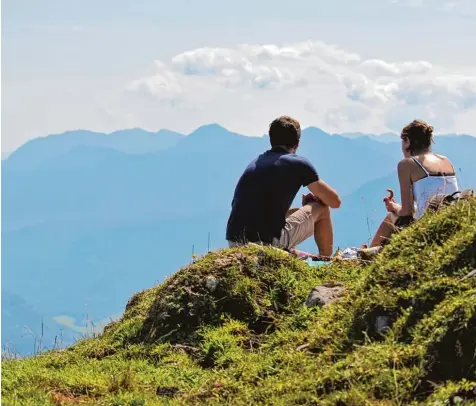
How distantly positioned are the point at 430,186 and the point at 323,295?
295cm

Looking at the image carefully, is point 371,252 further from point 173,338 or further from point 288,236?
point 173,338

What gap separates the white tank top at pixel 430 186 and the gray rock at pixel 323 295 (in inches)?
96.3

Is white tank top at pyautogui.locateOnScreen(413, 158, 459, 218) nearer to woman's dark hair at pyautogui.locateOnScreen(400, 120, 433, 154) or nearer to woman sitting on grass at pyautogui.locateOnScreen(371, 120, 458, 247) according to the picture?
woman sitting on grass at pyautogui.locateOnScreen(371, 120, 458, 247)

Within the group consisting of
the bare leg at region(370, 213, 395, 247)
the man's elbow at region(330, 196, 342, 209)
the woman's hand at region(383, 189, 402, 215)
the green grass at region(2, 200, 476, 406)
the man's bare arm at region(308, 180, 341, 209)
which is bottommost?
the green grass at region(2, 200, 476, 406)

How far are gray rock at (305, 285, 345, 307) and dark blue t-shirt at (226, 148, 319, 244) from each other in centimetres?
268

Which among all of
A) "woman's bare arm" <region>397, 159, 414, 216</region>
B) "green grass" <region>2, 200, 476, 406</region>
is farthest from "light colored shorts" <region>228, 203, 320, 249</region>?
"green grass" <region>2, 200, 476, 406</region>

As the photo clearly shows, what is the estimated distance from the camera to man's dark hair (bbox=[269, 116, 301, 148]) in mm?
11914

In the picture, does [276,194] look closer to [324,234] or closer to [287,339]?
[324,234]

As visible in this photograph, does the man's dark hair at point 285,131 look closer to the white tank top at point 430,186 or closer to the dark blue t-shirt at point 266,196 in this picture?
the dark blue t-shirt at point 266,196

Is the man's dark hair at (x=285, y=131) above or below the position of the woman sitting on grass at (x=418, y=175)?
above

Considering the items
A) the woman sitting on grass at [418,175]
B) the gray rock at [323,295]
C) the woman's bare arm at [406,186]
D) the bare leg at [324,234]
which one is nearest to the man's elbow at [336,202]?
the bare leg at [324,234]

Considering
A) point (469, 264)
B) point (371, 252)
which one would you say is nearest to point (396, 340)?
point (469, 264)

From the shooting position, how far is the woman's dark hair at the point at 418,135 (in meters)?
11.4

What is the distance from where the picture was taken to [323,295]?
29.1ft
